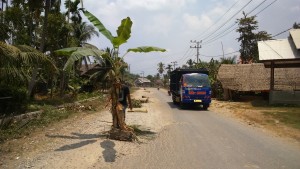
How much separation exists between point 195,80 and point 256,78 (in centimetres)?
984

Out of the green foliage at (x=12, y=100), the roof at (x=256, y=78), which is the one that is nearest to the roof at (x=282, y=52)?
the roof at (x=256, y=78)

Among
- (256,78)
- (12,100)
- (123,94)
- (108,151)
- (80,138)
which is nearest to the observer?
(108,151)

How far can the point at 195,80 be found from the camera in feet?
75.2

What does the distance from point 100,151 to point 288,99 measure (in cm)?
1997

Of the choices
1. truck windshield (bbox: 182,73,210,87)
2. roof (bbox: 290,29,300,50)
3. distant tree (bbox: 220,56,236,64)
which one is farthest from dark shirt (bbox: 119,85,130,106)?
distant tree (bbox: 220,56,236,64)

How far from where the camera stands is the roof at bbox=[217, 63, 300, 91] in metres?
29.4

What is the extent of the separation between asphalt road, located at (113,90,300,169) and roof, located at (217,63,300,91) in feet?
55.1

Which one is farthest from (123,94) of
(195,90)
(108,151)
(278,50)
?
(278,50)

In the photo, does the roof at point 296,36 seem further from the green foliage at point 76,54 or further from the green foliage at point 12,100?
the green foliage at point 12,100

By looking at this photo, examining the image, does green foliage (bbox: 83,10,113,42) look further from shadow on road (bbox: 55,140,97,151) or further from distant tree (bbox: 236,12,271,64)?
distant tree (bbox: 236,12,271,64)

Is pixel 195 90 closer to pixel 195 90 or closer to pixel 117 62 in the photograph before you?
pixel 195 90

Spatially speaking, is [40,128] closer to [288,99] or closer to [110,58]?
[110,58]

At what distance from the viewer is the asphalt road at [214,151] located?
809 cm

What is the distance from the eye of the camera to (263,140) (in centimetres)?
1162
